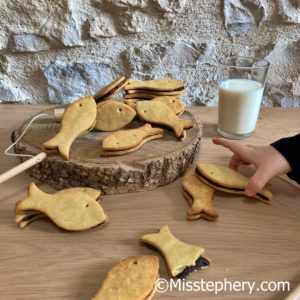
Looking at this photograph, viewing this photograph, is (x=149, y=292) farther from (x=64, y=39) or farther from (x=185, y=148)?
(x=64, y=39)

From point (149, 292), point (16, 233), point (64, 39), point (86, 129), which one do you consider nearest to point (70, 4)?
point (64, 39)

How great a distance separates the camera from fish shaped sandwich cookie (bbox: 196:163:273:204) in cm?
50

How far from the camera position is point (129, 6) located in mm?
740

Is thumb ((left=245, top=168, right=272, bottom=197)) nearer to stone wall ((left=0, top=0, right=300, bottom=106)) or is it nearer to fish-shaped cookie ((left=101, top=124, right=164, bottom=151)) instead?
fish-shaped cookie ((left=101, top=124, right=164, bottom=151))

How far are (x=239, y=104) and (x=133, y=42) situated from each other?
0.25 meters

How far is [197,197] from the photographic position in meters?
0.48

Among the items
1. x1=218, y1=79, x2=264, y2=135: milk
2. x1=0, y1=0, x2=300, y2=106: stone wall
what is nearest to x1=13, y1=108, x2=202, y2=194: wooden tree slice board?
x1=218, y1=79, x2=264, y2=135: milk

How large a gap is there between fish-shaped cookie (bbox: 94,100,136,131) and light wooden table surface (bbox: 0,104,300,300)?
11 cm

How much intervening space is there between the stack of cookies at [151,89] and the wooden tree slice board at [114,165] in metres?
0.10

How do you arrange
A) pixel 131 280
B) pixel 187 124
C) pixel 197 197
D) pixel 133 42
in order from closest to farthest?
pixel 131 280, pixel 197 197, pixel 187 124, pixel 133 42

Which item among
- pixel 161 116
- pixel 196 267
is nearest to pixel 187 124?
pixel 161 116

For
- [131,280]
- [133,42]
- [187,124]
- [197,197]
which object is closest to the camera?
[131,280]

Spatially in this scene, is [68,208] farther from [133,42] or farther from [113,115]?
[133,42]

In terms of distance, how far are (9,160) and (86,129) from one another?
0.41 ft
